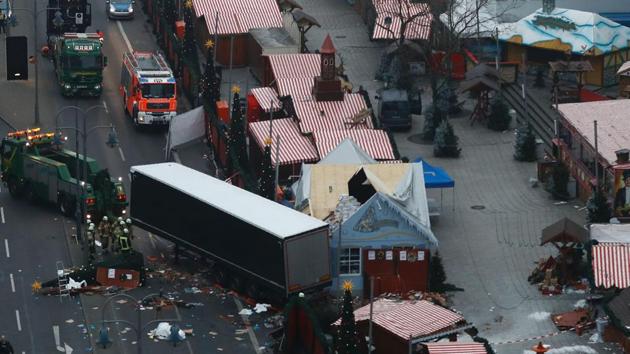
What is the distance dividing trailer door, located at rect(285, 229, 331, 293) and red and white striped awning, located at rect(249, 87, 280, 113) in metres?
22.1

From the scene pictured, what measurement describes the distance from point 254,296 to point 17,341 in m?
9.93

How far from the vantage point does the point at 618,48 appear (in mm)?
105812

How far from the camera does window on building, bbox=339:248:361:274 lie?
80562mm

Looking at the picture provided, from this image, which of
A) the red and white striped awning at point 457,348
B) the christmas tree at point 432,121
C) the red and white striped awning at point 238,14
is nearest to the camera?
the red and white striped awning at point 457,348

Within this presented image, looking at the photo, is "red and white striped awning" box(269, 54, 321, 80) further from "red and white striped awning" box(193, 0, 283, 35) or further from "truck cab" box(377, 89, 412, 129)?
"red and white striped awning" box(193, 0, 283, 35)

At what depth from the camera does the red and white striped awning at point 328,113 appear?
318 feet

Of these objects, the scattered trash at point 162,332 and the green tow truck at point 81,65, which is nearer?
the scattered trash at point 162,332

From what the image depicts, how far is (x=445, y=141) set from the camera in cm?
9794

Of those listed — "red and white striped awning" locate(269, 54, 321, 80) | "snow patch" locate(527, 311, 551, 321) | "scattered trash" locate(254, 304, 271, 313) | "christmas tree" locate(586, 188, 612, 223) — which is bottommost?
"scattered trash" locate(254, 304, 271, 313)

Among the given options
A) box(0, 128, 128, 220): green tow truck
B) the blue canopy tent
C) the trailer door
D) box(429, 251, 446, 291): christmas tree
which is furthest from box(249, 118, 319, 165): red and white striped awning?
the trailer door

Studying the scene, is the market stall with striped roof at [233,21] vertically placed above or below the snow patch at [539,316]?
above

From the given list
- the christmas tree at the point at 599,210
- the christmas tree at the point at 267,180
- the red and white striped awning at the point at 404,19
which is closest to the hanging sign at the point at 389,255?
the christmas tree at the point at 599,210

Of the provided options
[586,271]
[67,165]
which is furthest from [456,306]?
[67,165]

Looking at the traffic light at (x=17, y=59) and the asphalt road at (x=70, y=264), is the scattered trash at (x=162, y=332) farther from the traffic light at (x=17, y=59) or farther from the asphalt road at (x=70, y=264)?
the traffic light at (x=17, y=59)
